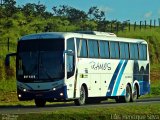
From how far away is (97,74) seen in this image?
3403 cm

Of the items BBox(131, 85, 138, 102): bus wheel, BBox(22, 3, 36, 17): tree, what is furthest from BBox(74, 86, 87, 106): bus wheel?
BBox(22, 3, 36, 17): tree

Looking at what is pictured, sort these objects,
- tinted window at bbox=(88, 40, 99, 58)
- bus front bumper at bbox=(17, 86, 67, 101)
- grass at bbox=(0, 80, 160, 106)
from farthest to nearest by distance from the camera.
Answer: grass at bbox=(0, 80, 160, 106) < tinted window at bbox=(88, 40, 99, 58) < bus front bumper at bbox=(17, 86, 67, 101)

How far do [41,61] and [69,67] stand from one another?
4.64 ft

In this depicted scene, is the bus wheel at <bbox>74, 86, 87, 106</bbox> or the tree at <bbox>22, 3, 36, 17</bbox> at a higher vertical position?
the tree at <bbox>22, 3, 36, 17</bbox>

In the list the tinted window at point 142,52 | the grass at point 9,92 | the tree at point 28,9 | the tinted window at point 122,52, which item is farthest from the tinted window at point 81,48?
the tree at point 28,9


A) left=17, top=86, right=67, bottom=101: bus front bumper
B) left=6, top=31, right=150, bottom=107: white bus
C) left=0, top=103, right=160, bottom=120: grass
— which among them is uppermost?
left=6, top=31, right=150, bottom=107: white bus

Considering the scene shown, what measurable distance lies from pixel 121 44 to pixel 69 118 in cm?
1643

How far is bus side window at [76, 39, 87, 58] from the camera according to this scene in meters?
31.6

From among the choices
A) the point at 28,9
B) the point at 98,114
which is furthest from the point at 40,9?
the point at 98,114

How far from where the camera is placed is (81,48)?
3195 centimetres

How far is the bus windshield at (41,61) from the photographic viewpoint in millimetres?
30312

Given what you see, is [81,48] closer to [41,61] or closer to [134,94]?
[41,61]

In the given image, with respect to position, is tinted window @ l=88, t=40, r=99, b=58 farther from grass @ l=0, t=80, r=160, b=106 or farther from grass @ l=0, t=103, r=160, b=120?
grass @ l=0, t=80, r=160, b=106

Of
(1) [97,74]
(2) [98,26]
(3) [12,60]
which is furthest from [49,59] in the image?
(2) [98,26]
